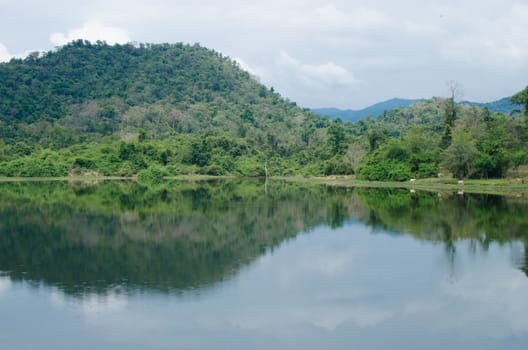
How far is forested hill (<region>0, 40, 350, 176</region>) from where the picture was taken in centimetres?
7850

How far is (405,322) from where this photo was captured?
38.9 ft

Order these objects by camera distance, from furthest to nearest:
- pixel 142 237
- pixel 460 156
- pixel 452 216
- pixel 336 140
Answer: pixel 336 140
pixel 460 156
pixel 452 216
pixel 142 237

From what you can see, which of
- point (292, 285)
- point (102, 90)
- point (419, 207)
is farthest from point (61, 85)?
point (292, 285)

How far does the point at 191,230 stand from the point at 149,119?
283 ft

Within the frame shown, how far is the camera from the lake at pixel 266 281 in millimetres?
11109

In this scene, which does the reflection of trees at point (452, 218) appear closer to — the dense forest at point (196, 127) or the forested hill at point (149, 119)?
the dense forest at point (196, 127)

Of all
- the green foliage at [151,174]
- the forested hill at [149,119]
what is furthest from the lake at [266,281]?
the green foliage at [151,174]

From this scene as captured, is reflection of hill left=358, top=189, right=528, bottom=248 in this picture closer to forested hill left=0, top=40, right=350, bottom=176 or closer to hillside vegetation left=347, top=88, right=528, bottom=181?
hillside vegetation left=347, top=88, right=528, bottom=181

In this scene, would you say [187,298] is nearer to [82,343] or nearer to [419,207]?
[82,343]

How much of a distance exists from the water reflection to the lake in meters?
0.09

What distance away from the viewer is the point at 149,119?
106688mm

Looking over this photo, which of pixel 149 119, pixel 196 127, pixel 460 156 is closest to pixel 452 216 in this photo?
pixel 460 156

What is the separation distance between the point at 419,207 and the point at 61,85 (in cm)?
10318

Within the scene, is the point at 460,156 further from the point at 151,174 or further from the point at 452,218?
the point at 151,174
